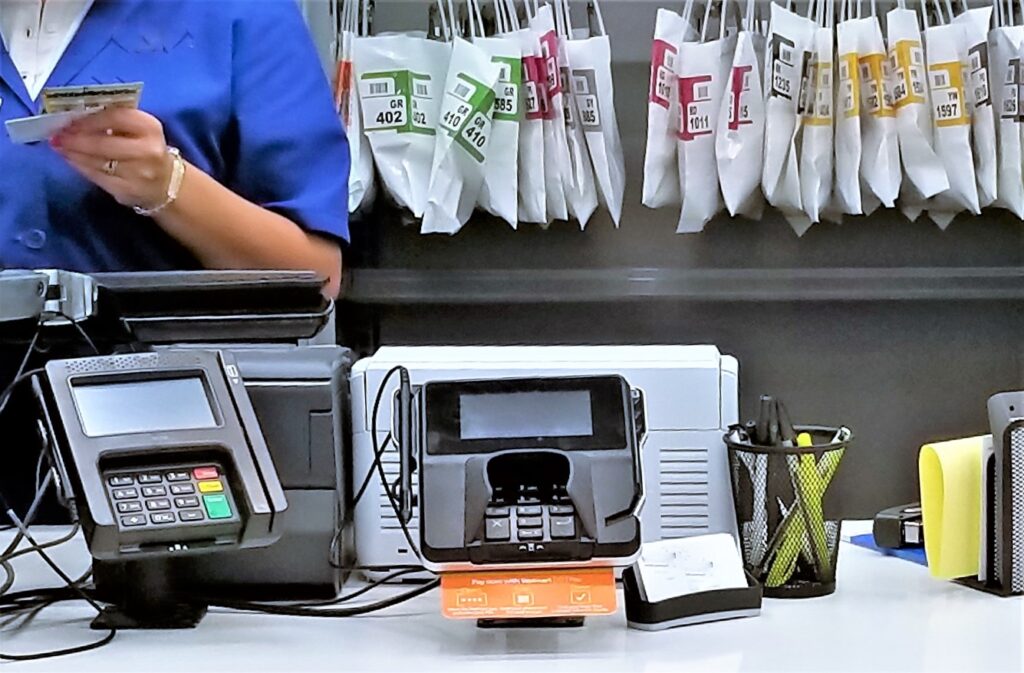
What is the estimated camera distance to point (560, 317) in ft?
5.77

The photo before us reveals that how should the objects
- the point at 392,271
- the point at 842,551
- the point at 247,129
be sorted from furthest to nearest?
1. the point at 392,271
2. the point at 247,129
3. the point at 842,551

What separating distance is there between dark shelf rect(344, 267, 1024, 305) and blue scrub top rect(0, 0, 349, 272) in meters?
0.53

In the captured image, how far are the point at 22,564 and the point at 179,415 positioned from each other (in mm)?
293

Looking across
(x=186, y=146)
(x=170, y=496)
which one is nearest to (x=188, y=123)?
(x=186, y=146)

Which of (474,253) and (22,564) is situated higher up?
(474,253)

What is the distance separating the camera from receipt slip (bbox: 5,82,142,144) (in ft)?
2.26

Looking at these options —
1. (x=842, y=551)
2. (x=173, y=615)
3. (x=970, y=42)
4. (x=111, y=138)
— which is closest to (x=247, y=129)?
(x=111, y=138)

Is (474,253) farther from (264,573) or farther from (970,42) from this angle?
(264,573)

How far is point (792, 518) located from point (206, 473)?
15.2 inches

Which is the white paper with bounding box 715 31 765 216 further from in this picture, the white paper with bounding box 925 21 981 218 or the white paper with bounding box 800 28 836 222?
→ the white paper with bounding box 925 21 981 218

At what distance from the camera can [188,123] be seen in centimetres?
110

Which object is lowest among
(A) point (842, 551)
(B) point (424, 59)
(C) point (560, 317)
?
(A) point (842, 551)

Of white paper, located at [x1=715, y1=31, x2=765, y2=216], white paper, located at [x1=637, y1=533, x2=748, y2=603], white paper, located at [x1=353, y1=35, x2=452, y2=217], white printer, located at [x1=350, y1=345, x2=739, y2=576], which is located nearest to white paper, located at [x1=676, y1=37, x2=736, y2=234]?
white paper, located at [x1=715, y1=31, x2=765, y2=216]

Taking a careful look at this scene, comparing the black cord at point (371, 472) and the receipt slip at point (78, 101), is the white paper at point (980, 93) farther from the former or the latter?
the receipt slip at point (78, 101)
